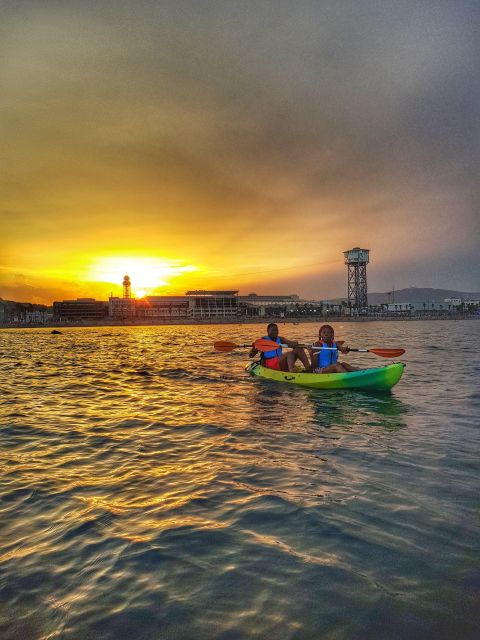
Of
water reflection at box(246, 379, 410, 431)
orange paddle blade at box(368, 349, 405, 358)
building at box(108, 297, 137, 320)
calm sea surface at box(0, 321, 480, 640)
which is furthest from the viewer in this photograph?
building at box(108, 297, 137, 320)

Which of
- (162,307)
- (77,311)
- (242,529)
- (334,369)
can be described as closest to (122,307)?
(162,307)

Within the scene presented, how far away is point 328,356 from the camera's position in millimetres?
14312

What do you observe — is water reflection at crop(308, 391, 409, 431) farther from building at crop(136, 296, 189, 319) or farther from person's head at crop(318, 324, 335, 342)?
building at crop(136, 296, 189, 319)

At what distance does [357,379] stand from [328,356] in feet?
4.48

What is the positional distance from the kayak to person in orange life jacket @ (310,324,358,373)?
1.18ft

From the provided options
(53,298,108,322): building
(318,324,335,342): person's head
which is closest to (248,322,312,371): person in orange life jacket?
(318,324,335,342): person's head

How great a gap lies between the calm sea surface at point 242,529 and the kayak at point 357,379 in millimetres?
2608

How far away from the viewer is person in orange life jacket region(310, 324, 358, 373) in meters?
13.9

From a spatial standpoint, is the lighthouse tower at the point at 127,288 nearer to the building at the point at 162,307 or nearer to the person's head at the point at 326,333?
the building at the point at 162,307

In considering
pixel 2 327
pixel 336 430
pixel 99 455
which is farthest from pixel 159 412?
pixel 2 327

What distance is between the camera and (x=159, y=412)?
11.9m

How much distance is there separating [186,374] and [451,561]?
1740 cm

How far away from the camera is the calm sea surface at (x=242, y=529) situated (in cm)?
342

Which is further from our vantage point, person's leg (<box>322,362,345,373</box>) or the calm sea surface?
person's leg (<box>322,362,345,373</box>)
